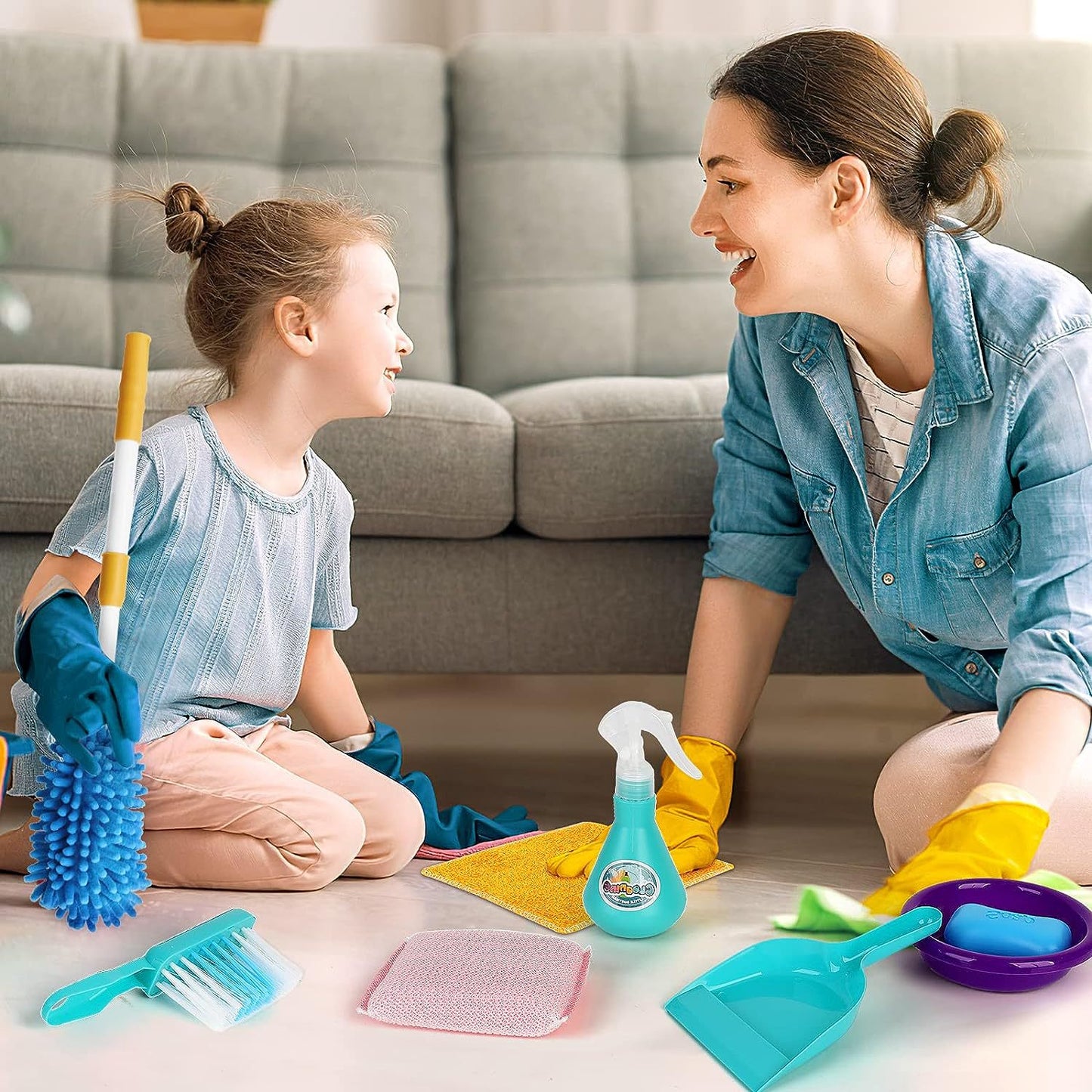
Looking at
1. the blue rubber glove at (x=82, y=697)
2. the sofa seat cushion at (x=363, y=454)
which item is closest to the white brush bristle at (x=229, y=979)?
the blue rubber glove at (x=82, y=697)

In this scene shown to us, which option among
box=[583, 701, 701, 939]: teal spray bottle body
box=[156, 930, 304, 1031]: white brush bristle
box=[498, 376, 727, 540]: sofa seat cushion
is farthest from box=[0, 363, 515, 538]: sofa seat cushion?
box=[156, 930, 304, 1031]: white brush bristle

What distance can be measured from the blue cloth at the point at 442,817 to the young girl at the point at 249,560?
0.05m

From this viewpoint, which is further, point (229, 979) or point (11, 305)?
point (11, 305)

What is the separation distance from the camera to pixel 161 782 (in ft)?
3.94

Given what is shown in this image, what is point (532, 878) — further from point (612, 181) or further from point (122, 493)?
point (612, 181)

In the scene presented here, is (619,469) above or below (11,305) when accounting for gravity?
below

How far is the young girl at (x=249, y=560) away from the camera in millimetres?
1207

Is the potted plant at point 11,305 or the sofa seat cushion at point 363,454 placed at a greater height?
the potted plant at point 11,305

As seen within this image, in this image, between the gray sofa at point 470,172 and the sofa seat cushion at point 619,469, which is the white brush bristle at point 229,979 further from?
the gray sofa at point 470,172

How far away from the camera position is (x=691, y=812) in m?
1.32

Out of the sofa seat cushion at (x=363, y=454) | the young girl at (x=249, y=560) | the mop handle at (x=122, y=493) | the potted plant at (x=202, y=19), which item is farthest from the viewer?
the potted plant at (x=202, y=19)

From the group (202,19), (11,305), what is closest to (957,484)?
(11,305)

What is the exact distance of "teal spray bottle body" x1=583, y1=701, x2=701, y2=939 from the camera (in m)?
1.08

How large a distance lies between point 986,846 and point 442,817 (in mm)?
599
